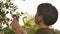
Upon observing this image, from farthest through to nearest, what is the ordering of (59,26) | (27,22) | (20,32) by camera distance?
(59,26) < (27,22) < (20,32)

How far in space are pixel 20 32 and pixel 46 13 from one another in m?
0.17

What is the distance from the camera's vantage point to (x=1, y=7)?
2.63 metres

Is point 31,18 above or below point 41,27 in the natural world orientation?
below

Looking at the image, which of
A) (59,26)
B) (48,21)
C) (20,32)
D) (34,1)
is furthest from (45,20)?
(59,26)

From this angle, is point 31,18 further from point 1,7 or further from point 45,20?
point 45,20

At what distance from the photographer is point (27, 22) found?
698 centimetres

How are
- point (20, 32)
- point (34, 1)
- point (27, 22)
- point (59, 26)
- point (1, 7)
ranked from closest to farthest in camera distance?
point (20, 32), point (1, 7), point (34, 1), point (27, 22), point (59, 26)

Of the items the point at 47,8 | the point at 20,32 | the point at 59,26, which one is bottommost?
the point at 59,26

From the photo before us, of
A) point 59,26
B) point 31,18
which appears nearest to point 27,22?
point 31,18

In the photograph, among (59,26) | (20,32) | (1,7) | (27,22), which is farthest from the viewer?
(59,26)

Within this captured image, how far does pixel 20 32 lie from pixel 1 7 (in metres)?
1.63

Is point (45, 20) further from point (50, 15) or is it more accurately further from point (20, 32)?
point (20, 32)

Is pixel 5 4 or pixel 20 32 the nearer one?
pixel 20 32

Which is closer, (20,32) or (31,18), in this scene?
(20,32)
